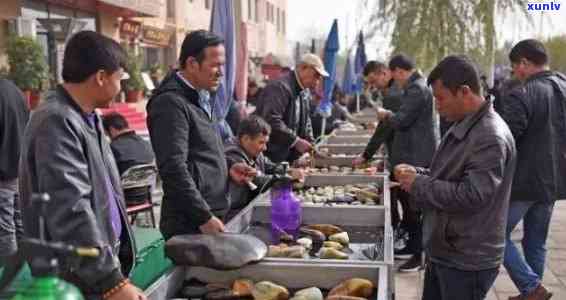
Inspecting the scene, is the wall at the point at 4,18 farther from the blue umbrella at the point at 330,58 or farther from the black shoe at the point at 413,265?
the black shoe at the point at 413,265

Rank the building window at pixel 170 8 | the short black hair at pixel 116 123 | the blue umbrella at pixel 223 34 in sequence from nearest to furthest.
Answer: the blue umbrella at pixel 223 34 < the short black hair at pixel 116 123 < the building window at pixel 170 8

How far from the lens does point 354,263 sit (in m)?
2.26

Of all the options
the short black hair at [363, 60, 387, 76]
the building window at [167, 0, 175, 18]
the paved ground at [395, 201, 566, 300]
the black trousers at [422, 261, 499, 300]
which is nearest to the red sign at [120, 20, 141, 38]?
the building window at [167, 0, 175, 18]

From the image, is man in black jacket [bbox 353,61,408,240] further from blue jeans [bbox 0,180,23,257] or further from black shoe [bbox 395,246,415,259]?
blue jeans [bbox 0,180,23,257]

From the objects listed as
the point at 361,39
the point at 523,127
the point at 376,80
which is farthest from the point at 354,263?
the point at 361,39

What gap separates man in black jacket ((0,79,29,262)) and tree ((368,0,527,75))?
7384mm

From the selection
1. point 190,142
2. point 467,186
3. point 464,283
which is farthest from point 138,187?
point 467,186

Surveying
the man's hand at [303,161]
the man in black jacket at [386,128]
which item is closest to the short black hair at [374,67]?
the man in black jacket at [386,128]

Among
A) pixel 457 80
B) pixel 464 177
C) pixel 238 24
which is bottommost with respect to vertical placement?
pixel 464 177

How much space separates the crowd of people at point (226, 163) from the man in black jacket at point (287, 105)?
1 cm

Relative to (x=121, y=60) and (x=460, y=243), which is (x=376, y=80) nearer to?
(x=460, y=243)

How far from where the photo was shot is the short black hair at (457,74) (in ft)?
7.95

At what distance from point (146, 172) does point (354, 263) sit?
3615 mm

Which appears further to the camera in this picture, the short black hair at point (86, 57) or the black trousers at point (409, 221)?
the black trousers at point (409, 221)
